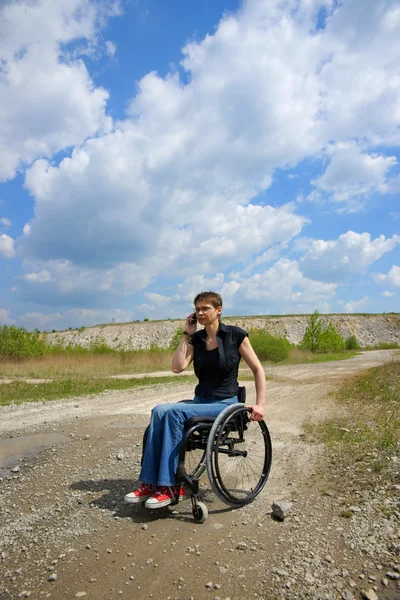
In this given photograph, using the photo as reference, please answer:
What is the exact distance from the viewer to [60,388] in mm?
14000

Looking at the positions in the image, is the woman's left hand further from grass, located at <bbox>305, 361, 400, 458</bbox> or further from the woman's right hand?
grass, located at <bbox>305, 361, 400, 458</bbox>

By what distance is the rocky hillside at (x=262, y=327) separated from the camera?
74.0 metres

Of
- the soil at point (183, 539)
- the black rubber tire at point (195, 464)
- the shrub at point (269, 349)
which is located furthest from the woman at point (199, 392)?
the shrub at point (269, 349)

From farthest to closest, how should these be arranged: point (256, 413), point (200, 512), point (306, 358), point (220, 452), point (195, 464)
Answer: point (306, 358) → point (195, 464) → point (256, 413) → point (220, 452) → point (200, 512)

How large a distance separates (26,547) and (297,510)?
218 centimetres

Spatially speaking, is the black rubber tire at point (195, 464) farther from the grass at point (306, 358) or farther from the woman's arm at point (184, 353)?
the grass at point (306, 358)

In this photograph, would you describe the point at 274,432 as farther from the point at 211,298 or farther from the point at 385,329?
the point at 385,329

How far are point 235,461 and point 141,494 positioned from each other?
5.30ft

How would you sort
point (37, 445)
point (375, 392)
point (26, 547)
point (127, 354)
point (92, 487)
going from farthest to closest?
1. point (127, 354)
2. point (375, 392)
3. point (37, 445)
4. point (92, 487)
5. point (26, 547)

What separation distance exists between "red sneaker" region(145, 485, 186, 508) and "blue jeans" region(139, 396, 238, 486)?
87mm


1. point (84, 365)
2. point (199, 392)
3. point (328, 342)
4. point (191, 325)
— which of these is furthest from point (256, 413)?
point (328, 342)

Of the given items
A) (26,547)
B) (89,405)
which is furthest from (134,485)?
(89,405)

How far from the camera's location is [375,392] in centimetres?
928

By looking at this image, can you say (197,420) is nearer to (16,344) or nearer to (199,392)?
(199,392)
